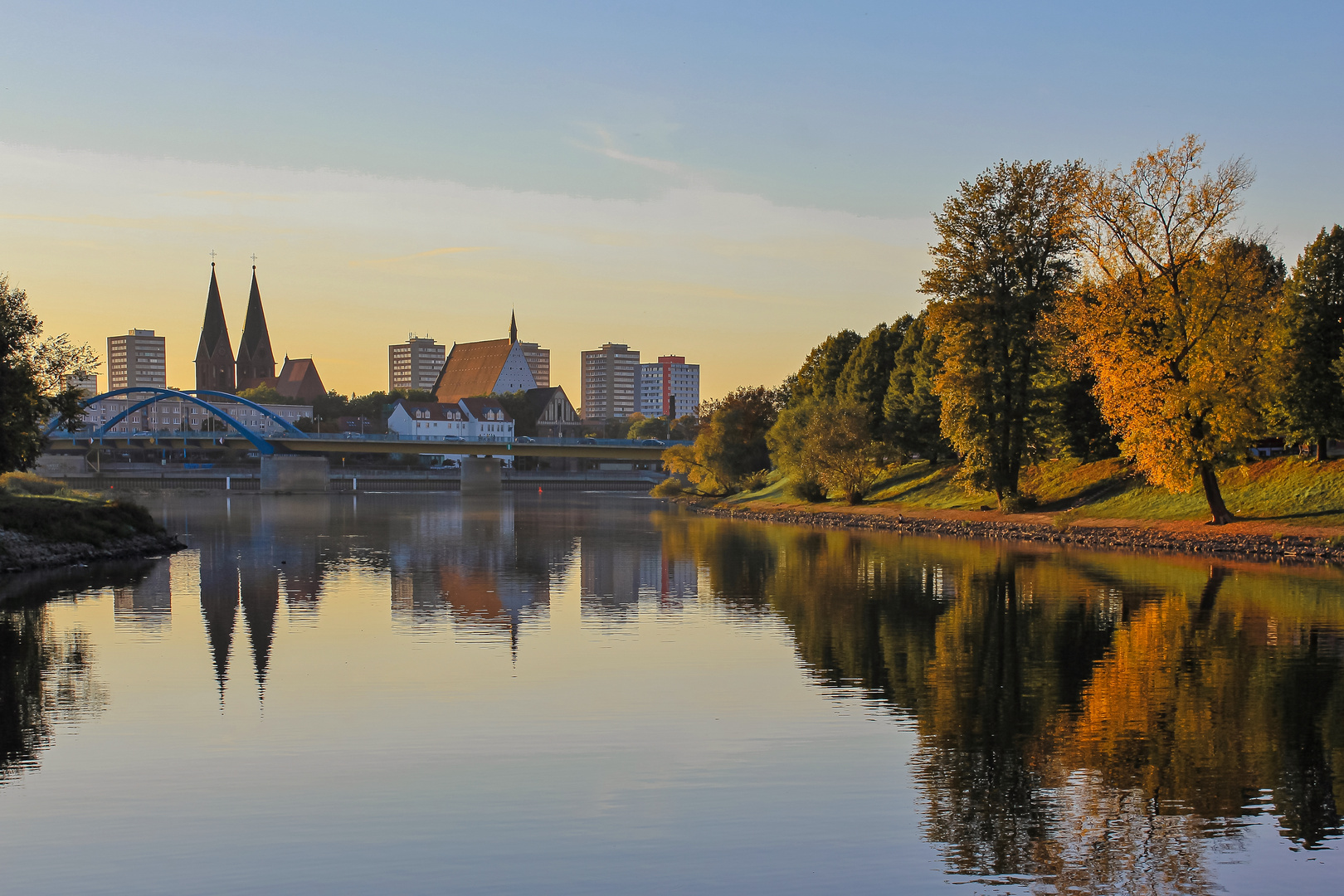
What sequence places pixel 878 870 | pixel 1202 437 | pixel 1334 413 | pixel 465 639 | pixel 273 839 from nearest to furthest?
pixel 878 870, pixel 273 839, pixel 465 639, pixel 1202 437, pixel 1334 413

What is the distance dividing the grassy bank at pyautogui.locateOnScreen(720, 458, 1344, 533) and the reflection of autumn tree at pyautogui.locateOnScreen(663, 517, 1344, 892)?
9902mm

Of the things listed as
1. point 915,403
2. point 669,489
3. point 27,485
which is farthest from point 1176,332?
point 669,489

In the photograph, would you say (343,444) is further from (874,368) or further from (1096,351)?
(1096,351)

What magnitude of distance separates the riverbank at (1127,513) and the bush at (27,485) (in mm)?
41913

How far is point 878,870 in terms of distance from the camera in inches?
425

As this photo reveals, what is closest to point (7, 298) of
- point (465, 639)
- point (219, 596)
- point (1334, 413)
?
point (219, 596)

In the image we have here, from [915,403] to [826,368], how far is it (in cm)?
2414

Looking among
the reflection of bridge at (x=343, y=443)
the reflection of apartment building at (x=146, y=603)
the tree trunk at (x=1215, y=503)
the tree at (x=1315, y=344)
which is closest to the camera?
the reflection of apartment building at (x=146, y=603)

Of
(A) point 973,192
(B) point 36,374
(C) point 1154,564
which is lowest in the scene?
(C) point 1154,564

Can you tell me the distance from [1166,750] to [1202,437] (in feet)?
111

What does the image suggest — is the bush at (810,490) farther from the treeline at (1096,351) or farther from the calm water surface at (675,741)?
the calm water surface at (675,741)

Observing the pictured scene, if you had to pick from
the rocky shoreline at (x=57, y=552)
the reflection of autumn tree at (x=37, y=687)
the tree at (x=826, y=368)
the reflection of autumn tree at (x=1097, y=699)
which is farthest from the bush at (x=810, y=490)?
the reflection of autumn tree at (x=37, y=687)

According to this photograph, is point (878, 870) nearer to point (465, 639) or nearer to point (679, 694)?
point (679, 694)

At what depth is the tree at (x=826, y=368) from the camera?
324ft
